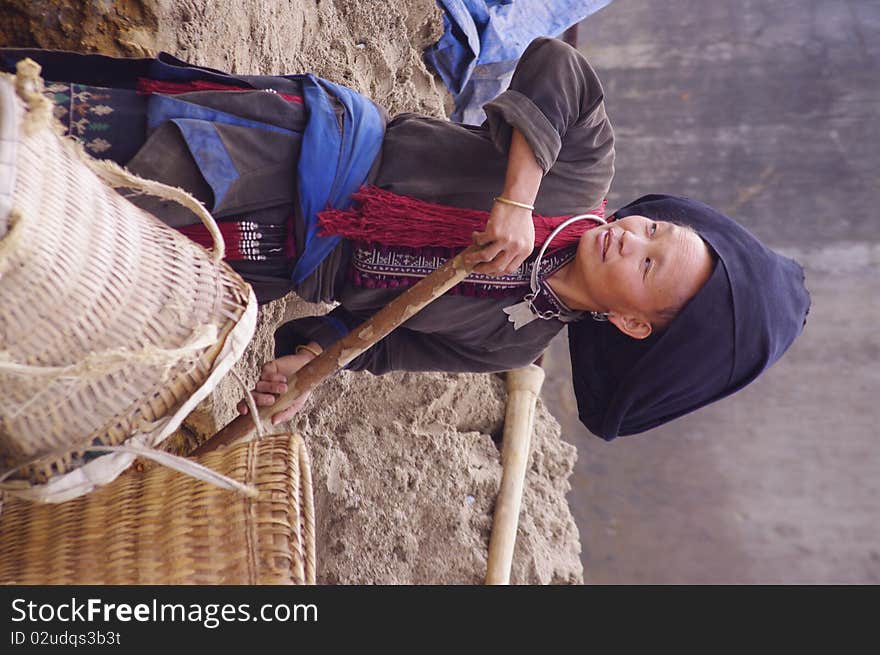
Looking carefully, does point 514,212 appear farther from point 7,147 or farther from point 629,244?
point 7,147

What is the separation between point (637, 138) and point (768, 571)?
8.82 ft

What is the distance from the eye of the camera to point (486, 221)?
1325 mm

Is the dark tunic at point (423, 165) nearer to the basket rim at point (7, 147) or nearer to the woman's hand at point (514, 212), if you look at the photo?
the woman's hand at point (514, 212)

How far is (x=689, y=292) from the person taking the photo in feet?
4.41

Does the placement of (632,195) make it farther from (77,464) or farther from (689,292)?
(77,464)

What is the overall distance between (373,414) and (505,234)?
146 centimetres

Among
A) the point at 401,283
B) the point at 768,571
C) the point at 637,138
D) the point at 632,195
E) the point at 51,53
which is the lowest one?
the point at 768,571

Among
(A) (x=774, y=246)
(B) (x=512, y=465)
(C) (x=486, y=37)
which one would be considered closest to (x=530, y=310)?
(B) (x=512, y=465)

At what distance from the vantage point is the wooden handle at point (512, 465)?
2.31 metres

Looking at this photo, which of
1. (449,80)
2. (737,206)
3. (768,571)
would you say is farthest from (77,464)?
(737,206)

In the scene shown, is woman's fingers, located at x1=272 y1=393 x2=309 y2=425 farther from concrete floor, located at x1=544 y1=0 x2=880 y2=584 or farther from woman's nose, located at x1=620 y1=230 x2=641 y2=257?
concrete floor, located at x1=544 y1=0 x2=880 y2=584

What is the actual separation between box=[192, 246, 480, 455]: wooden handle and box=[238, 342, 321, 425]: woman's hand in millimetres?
43

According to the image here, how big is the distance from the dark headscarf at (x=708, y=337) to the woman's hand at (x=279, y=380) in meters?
0.61

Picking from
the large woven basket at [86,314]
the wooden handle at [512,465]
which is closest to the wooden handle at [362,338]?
the large woven basket at [86,314]
